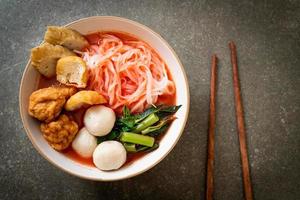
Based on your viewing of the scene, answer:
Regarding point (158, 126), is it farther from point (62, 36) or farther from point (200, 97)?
point (62, 36)

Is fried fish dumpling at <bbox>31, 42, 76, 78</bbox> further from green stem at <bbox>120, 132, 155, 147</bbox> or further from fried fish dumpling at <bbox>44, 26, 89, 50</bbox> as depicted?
green stem at <bbox>120, 132, 155, 147</bbox>

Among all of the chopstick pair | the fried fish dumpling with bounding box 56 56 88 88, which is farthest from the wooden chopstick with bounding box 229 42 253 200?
the fried fish dumpling with bounding box 56 56 88 88

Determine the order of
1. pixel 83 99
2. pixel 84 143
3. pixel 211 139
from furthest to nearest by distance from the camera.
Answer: pixel 211 139 < pixel 84 143 < pixel 83 99

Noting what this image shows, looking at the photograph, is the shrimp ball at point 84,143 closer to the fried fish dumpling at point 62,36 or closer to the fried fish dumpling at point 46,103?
the fried fish dumpling at point 46,103

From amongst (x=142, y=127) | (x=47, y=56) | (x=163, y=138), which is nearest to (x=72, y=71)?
(x=47, y=56)

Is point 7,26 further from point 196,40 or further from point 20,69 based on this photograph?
point 196,40

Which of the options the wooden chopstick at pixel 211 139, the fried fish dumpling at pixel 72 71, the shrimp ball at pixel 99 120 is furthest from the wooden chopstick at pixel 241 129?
the fried fish dumpling at pixel 72 71

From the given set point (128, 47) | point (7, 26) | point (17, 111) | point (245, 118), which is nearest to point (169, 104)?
point (128, 47)
